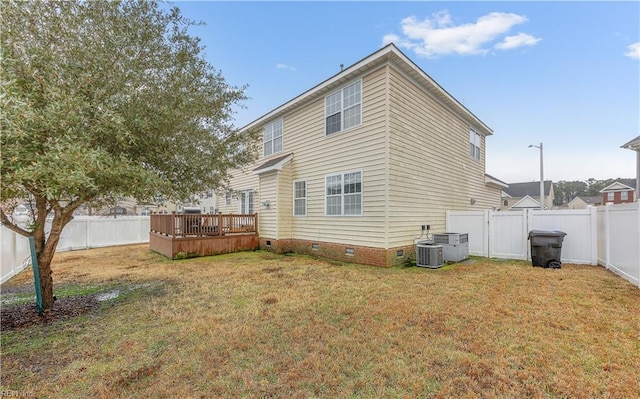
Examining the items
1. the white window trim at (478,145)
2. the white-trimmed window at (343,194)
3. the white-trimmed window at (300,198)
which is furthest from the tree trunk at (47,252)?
the white window trim at (478,145)

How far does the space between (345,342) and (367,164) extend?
237 inches

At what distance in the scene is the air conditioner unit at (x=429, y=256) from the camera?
7969 millimetres

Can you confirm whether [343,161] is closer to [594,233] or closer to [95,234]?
[594,233]

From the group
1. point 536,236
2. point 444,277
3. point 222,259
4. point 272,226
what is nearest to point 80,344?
point 222,259

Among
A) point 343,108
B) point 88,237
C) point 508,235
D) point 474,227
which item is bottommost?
point 88,237

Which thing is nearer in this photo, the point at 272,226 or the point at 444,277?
the point at 444,277

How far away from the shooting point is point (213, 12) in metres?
7.70

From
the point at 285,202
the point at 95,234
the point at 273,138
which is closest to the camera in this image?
the point at 285,202

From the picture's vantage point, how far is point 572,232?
815 cm

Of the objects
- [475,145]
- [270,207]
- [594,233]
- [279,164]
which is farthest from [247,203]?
[594,233]

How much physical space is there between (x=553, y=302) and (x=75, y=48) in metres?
8.69

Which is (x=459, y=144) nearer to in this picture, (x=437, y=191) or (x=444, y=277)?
(x=437, y=191)

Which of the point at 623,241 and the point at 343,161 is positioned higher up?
the point at 343,161

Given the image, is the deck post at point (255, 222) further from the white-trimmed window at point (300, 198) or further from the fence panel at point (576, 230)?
the fence panel at point (576, 230)
